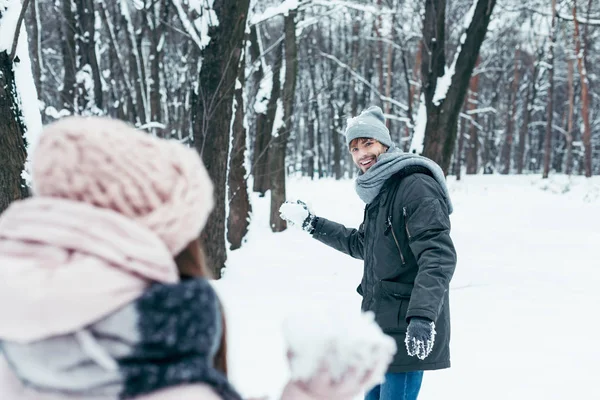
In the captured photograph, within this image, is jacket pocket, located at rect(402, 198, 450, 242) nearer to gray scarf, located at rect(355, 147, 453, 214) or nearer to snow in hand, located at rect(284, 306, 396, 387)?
gray scarf, located at rect(355, 147, 453, 214)

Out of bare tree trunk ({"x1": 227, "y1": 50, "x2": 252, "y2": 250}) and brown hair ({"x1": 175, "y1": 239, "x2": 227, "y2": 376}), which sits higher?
brown hair ({"x1": 175, "y1": 239, "x2": 227, "y2": 376})

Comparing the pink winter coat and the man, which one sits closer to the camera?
the pink winter coat

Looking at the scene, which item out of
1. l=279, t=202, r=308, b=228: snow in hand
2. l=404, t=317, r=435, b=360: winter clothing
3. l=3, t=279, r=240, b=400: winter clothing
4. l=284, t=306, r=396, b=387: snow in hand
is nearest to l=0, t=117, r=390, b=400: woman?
l=3, t=279, r=240, b=400: winter clothing

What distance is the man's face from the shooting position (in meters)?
2.55

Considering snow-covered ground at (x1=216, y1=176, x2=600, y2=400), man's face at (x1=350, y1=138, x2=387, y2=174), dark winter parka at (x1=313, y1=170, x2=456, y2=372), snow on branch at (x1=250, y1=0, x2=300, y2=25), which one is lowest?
snow-covered ground at (x1=216, y1=176, x2=600, y2=400)

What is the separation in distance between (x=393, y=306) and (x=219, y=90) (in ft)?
10.3

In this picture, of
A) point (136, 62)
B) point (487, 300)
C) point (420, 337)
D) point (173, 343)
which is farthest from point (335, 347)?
point (136, 62)

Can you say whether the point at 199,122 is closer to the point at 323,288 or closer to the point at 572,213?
the point at 323,288

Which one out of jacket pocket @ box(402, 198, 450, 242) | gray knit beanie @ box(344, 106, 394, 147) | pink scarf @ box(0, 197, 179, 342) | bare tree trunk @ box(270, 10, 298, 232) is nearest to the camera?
pink scarf @ box(0, 197, 179, 342)

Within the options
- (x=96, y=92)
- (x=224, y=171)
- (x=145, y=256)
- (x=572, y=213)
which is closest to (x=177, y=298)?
(x=145, y=256)

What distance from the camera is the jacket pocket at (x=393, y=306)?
2211mm

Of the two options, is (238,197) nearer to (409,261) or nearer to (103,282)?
(409,261)

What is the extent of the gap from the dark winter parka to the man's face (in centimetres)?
24

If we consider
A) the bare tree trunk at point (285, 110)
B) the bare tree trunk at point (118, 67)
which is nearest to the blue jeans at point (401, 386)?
the bare tree trunk at point (285, 110)
